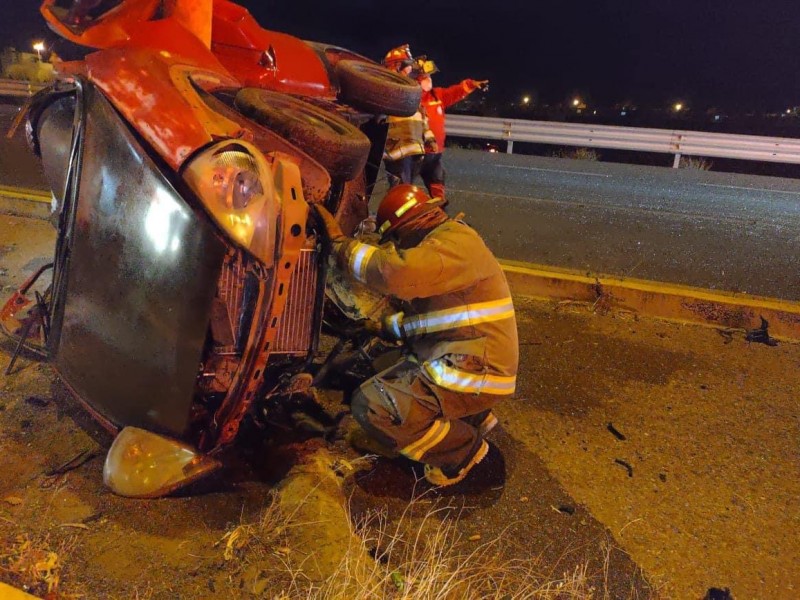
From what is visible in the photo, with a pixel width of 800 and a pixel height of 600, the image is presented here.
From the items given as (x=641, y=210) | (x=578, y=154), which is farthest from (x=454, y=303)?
(x=578, y=154)

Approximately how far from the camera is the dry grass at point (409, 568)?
1834mm

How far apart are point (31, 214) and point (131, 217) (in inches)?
185

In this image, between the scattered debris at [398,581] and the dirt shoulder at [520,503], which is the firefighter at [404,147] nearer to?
the dirt shoulder at [520,503]

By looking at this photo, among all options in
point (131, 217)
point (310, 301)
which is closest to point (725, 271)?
point (310, 301)

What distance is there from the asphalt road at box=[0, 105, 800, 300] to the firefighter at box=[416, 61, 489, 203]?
668 millimetres

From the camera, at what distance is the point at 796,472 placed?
278cm

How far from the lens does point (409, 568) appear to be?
6.81ft

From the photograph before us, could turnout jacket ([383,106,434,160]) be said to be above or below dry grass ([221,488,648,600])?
above

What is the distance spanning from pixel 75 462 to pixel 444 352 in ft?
5.20

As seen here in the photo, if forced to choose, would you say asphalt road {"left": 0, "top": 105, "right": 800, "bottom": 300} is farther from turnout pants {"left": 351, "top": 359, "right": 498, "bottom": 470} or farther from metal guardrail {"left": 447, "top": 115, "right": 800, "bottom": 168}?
turnout pants {"left": 351, "top": 359, "right": 498, "bottom": 470}

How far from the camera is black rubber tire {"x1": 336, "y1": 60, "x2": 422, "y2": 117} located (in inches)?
121

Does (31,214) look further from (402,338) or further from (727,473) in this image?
(727,473)

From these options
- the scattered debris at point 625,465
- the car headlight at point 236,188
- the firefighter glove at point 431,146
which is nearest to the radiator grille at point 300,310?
the car headlight at point 236,188

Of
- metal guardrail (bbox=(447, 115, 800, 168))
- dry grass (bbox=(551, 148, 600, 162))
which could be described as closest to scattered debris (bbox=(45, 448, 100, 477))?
metal guardrail (bbox=(447, 115, 800, 168))
